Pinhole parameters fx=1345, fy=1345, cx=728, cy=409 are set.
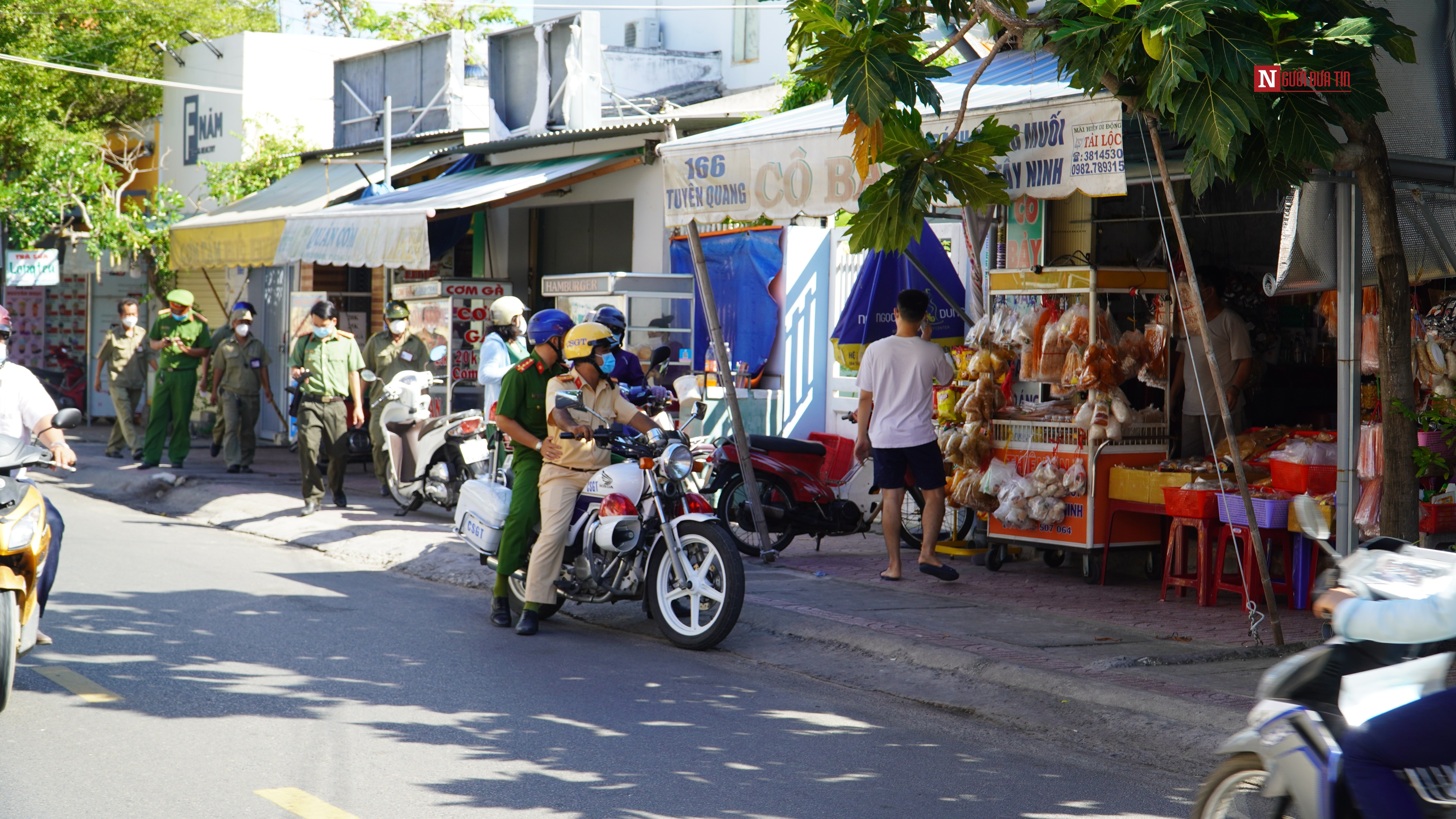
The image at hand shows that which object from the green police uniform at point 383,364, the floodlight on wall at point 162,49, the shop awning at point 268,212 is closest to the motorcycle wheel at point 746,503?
Answer: the green police uniform at point 383,364

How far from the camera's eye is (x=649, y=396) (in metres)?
8.19

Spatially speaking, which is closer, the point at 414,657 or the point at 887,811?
the point at 887,811

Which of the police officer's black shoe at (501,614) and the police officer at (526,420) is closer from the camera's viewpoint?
the police officer at (526,420)

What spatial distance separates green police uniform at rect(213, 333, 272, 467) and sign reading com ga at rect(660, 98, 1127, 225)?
26.0ft

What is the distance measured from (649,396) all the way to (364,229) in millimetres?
6973

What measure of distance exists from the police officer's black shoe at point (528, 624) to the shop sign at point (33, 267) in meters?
16.0

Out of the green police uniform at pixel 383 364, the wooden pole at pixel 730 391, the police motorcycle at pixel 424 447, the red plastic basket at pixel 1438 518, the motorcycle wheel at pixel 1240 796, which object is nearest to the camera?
the motorcycle wheel at pixel 1240 796

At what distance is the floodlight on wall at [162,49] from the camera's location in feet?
78.2

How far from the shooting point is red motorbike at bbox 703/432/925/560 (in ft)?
34.0

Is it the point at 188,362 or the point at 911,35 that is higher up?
the point at 911,35

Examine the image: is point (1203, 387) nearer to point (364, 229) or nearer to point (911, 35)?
point (911, 35)

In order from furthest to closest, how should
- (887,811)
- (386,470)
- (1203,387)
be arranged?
(386,470) → (1203,387) → (887,811)

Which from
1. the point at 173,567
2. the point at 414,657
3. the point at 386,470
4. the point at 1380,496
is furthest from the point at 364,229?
the point at 1380,496

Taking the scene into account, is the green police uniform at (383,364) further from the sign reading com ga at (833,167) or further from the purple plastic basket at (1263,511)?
the purple plastic basket at (1263,511)
